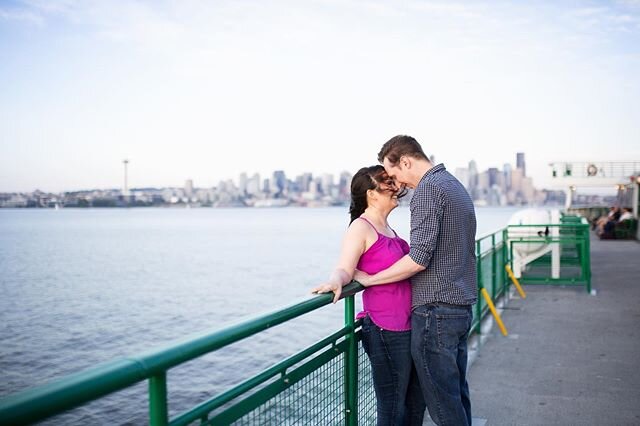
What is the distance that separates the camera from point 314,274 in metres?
39.5

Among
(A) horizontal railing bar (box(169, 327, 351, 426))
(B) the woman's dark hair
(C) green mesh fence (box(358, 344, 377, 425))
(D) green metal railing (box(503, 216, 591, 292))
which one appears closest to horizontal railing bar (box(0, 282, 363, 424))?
(A) horizontal railing bar (box(169, 327, 351, 426))

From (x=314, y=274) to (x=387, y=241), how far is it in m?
36.4

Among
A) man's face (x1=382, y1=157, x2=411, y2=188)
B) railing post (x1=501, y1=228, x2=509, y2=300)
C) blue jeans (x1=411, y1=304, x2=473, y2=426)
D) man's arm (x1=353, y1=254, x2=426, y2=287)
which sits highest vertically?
man's face (x1=382, y1=157, x2=411, y2=188)

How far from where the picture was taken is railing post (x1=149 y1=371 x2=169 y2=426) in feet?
5.67

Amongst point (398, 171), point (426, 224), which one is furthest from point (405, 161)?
point (426, 224)

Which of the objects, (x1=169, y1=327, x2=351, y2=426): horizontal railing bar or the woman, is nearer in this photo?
(x1=169, y1=327, x2=351, y2=426): horizontal railing bar

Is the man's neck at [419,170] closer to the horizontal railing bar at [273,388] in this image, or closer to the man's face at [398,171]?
the man's face at [398,171]

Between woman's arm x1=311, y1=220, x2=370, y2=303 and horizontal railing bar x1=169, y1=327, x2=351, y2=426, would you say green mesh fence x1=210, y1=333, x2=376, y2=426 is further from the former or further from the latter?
woman's arm x1=311, y1=220, x2=370, y2=303

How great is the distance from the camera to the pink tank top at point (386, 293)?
3184 mm

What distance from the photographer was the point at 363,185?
3.31 meters

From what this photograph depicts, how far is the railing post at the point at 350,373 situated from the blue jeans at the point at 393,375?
103 millimetres

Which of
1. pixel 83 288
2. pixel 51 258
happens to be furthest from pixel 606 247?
pixel 51 258

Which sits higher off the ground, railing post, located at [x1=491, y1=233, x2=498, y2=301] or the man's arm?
the man's arm

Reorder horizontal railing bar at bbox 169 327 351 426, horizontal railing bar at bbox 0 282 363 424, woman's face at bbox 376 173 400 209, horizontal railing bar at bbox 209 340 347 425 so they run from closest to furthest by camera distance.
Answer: horizontal railing bar at bbox 0 282 363 424 → horizontal railing bar at bbox 169 327 351 426 → horizontal railing bar at bbox 209 340 347 425 → woman's face at bbox 376 173 400 209
